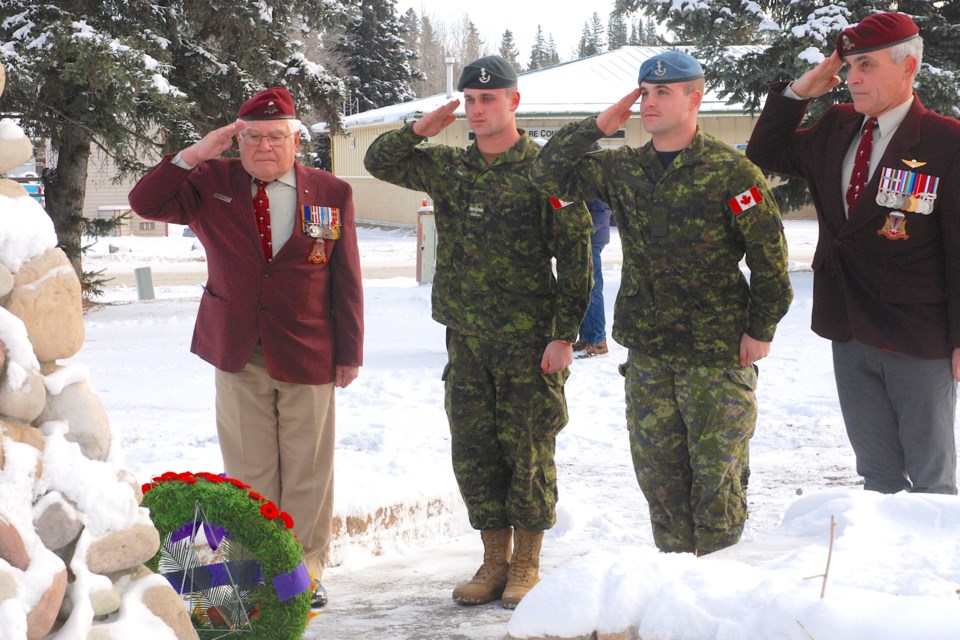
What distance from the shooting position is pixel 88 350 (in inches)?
435

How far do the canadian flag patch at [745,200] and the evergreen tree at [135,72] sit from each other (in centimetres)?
857

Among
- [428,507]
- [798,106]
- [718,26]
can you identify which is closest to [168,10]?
[718,26]

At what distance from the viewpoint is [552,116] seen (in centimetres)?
2819

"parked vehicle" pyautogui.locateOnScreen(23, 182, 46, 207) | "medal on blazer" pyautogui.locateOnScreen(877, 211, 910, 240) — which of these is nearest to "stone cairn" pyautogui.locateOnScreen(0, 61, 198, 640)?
"medal on blazer" pyautogui.locateOnScreen(877, 211, 910, 240)

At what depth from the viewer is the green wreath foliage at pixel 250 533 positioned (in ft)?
12.4

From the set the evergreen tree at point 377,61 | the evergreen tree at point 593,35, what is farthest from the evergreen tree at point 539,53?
the evergreen tree at point 377,61

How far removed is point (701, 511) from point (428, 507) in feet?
6.77

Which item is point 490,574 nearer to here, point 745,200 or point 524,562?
point 524,562

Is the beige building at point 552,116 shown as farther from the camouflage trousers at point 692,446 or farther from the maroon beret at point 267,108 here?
the camouflage trousers at point 692,446

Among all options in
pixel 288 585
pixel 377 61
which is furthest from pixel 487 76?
pixel 377 61

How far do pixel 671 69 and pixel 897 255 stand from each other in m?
1.03

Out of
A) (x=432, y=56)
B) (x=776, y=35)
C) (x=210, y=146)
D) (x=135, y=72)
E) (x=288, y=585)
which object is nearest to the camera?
(x=288, y=585)

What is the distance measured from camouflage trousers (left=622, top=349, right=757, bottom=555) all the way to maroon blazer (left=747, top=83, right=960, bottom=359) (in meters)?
0.45

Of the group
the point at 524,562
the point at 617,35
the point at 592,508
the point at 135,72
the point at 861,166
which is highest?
the point at 617,35
